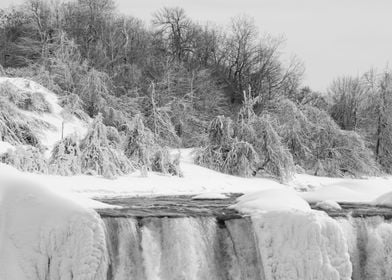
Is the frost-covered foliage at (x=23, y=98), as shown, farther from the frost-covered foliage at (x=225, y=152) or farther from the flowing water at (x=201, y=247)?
the flowing water at (x=201, y=247)

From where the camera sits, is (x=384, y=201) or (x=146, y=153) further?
(x=146, y=153)

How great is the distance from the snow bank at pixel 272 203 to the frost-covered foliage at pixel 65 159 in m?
5.94

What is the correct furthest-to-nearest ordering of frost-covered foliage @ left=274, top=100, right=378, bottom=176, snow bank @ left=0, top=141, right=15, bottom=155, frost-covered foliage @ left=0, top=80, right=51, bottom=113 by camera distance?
frost-covered foliage @ left=274, top=100, right=378, bottom=176 < frost-covered foliage @ left=0, top=80, right=51, bottom=113 < snow bank @ left=0, top=141, right=15, bottom=155

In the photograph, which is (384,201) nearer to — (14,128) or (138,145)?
(138,145)

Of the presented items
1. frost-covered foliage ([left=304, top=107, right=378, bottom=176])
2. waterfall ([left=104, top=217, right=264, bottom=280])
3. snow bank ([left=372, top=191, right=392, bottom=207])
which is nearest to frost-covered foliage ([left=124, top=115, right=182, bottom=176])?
snow bank ([left=372, top=191, right=392, bottom=207])

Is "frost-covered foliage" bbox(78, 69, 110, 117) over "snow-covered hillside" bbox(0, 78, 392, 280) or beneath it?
over

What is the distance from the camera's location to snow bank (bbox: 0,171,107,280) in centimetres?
841

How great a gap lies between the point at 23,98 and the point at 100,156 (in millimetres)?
5835

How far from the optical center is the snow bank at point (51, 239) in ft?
27.6

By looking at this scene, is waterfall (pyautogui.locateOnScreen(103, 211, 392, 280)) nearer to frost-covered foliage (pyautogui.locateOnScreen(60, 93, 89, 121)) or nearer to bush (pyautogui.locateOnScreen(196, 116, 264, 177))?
bush (pyautogui.locateOnScreen(196, 116, 264, 177))

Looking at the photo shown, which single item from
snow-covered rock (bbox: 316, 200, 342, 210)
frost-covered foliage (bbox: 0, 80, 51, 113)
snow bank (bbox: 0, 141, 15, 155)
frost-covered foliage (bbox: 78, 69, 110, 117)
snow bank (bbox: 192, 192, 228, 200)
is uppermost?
frost-covered foliage (bbox: 78, 69, 110, 117)

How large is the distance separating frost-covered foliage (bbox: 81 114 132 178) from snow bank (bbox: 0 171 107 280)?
774 centimetres

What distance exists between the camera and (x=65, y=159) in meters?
16.3

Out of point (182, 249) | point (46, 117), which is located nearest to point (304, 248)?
point (182, 249)
